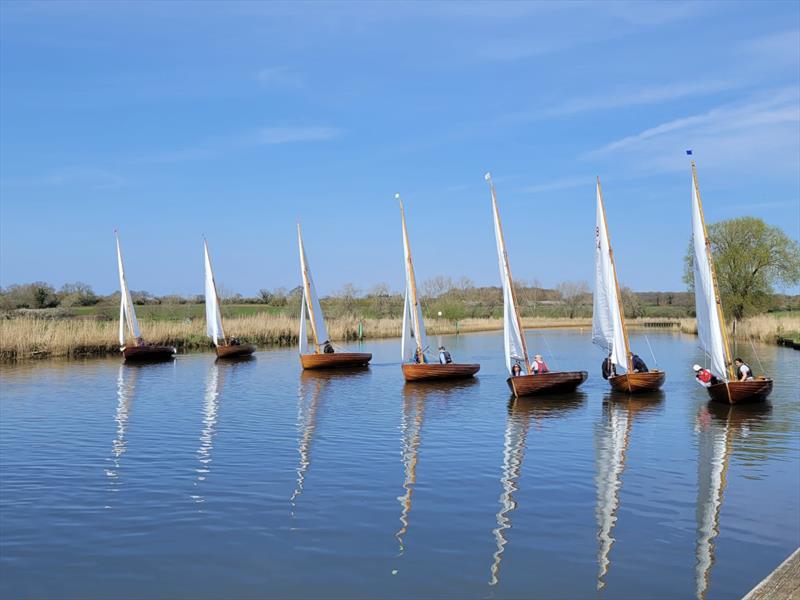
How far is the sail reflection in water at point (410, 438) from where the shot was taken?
12422 mm

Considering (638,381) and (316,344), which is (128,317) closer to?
(316,344)

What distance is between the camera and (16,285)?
294 feet

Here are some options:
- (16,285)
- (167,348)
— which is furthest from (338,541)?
(16,285)

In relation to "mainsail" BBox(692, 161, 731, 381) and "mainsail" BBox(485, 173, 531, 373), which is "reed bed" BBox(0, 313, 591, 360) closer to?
"mainsail" BBox(485, 173, 531, 373)

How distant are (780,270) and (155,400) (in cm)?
5788

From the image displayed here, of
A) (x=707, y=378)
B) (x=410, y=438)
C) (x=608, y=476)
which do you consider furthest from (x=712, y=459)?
(x=707, y=378)

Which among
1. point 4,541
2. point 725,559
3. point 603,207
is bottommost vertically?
point 725,559

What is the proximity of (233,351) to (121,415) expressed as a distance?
23129 mm

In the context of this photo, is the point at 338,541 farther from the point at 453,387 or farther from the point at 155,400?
the point at 453,387

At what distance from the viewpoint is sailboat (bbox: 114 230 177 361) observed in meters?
44.0

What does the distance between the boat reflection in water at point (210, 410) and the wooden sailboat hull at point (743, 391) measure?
1578 cm

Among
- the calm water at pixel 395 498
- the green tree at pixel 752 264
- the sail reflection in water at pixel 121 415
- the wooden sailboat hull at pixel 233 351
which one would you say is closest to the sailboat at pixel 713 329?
the calm water at pixel 395 498

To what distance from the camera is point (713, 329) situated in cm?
2577

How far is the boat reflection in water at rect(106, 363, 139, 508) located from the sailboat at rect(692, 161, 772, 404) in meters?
18.0
